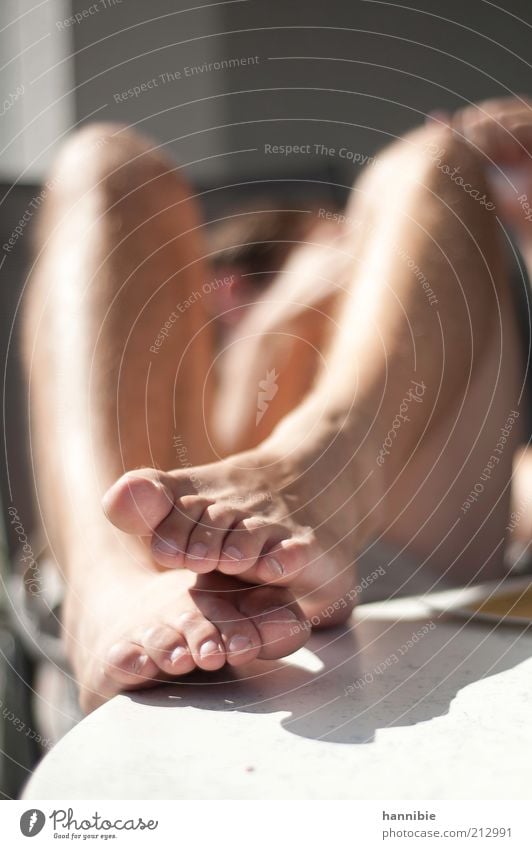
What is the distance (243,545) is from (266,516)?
0.11 feet

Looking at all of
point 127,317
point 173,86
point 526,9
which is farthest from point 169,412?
point 173,86

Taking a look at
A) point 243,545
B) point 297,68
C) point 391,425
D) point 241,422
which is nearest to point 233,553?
point 243,545

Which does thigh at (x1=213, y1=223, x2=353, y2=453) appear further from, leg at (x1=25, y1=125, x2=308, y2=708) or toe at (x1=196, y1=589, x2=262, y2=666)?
toe at (x1=196, y1=589, x2=262, y2=666)

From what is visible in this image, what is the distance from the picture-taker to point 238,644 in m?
0.38

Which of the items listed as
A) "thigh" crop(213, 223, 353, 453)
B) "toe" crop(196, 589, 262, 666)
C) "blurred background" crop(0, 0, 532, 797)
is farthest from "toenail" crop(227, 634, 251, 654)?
"thigh" crop(213, 223, 353, 453)

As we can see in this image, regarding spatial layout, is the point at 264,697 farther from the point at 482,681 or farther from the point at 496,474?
the point at 496,474

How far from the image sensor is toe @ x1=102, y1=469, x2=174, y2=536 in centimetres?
36

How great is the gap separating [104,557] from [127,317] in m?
0.15

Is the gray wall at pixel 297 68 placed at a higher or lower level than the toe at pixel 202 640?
higher

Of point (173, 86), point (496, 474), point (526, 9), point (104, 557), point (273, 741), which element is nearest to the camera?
point (273, 741)

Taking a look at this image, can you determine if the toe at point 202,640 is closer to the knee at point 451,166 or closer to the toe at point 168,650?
the toe at point 168,650

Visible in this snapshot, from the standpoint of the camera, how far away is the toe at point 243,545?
38cm

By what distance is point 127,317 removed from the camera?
1.64 ft

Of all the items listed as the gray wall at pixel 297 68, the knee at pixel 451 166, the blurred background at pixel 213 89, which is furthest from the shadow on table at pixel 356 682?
the gray wall at pixel 297 68
